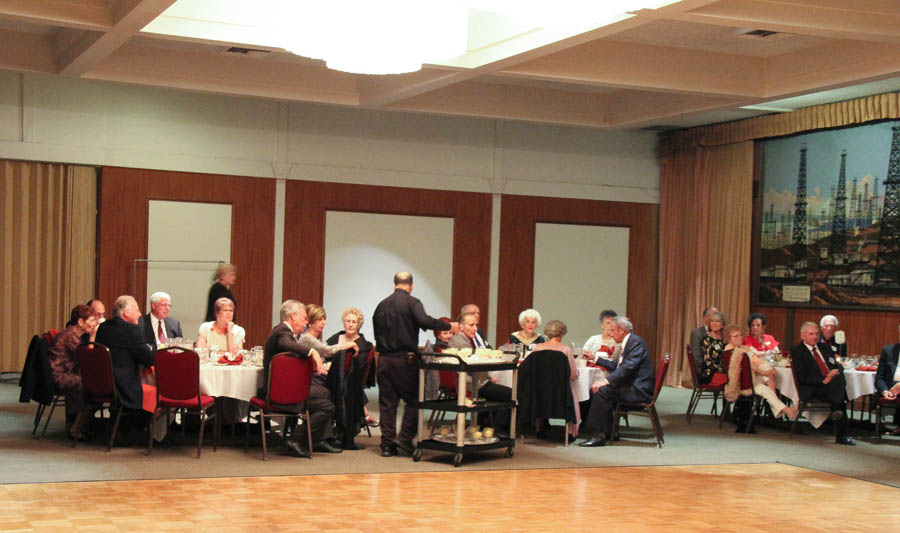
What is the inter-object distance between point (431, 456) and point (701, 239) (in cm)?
775

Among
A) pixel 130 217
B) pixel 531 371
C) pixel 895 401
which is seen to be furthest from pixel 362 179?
pixel 895 401

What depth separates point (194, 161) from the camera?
13211 millimetres

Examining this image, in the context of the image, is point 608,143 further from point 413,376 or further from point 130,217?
point 413,376

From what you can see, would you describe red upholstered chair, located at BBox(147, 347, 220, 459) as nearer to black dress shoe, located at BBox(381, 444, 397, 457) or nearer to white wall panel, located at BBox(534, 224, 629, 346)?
black dress shoe, located at BBox(381, 444, 397, 457)

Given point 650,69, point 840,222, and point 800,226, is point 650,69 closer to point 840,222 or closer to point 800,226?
point 840,222

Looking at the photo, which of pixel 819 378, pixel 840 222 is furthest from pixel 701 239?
pixel 819 378

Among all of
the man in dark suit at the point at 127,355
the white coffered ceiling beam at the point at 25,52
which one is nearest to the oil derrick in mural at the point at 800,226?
the man in dark suit at the point at 127,355

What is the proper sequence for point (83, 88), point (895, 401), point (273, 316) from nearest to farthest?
1. point (895, 401)
2. point (83, 88)
3. point (273, 316)

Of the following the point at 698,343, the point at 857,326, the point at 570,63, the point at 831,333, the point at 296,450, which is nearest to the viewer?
the point at 296,450

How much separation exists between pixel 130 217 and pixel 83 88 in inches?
65.1

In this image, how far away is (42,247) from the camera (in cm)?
1271

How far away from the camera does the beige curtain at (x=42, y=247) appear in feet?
41.1

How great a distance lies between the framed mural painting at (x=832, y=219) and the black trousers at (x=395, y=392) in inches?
266

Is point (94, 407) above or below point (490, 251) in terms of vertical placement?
below
